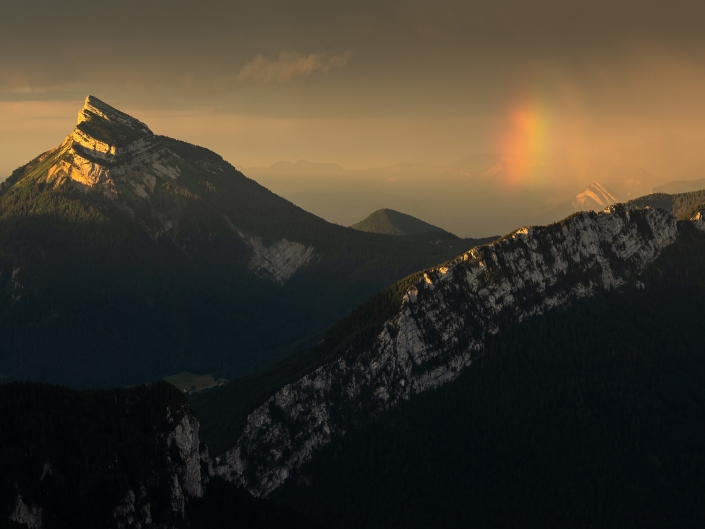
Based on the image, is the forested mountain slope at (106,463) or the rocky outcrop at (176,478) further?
the rocky outcrop at (176,478)

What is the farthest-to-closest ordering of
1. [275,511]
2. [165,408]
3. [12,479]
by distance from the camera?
[275,511] < [165,408] < [12,479]

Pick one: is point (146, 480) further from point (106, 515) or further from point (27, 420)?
point (27, 420)

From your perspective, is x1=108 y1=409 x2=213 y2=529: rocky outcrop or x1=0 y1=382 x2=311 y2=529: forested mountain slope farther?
x1=108 y1=409 x2=213 y2=529: rocky outcrop

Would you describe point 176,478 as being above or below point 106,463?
below

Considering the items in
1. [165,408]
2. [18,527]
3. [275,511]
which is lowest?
[275,511]

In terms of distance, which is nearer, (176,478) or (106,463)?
(106,463)

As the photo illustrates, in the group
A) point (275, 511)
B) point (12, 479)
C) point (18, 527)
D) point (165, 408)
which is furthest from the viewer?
point (275, 511)

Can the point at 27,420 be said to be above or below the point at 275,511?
above

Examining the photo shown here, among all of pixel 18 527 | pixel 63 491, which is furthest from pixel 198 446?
pixel 18 527

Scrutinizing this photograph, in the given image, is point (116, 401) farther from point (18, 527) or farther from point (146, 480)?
point (18, 527)

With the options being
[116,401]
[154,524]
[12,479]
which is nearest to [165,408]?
[116,401]

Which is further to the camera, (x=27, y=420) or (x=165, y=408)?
(x=165, y=408)
